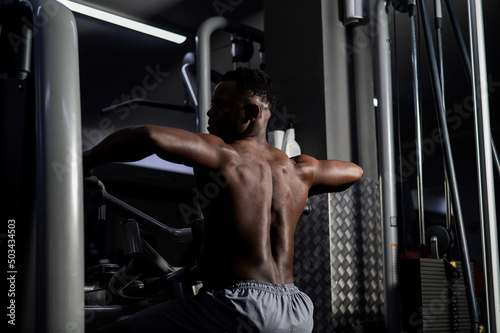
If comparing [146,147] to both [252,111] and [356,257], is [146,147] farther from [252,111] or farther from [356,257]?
[356,257]

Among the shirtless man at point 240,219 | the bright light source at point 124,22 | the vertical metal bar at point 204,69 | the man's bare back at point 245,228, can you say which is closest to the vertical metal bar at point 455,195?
the shirtless man at point 240,219

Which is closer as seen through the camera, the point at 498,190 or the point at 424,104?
the point at 424,104

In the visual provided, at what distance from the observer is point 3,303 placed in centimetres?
114

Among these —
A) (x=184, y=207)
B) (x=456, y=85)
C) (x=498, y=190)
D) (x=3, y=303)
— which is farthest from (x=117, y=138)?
(x=184, y=207)

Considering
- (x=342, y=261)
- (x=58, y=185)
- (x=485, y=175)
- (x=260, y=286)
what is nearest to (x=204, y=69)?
(x=342, y=261)

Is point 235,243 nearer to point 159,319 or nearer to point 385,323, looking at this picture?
point 159,319

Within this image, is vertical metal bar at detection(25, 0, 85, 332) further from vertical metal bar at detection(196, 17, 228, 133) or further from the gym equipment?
vertical metal bar at detection(196, 17, 228, 133)

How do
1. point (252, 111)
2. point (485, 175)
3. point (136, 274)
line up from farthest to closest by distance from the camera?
point (485, 175), point (136, 274), point (252, 111)

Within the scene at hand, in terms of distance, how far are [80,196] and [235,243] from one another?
766mm

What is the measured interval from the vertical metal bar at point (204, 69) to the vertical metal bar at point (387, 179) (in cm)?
111

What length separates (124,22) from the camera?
530cm

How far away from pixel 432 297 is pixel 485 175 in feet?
2.49

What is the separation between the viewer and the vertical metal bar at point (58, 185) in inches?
41.8

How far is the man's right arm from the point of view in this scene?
1.42 metres
